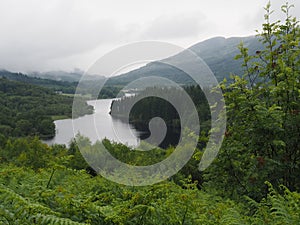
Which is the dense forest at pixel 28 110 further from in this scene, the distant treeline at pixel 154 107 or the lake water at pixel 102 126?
the lake water at pixel 102 126

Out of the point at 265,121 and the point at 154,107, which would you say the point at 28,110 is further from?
the point at 265,121

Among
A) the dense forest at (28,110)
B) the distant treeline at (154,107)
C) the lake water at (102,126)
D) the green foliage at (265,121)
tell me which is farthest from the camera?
the dense forest at (28,110)

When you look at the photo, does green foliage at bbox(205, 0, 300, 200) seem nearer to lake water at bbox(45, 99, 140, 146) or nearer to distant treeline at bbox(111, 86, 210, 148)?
distant treeline at bbox(111, 86, 210, 148)

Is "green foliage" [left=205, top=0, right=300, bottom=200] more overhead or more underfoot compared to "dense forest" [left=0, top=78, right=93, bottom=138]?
more overhead

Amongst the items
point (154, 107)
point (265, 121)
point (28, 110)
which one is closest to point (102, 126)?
point (265, 121)

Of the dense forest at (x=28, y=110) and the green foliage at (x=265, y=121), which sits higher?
the green foliage at (x=265, y=121)

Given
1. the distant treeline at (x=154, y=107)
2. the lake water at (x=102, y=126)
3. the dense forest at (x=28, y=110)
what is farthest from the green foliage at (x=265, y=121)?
the dense forest at (x=28, y=110)

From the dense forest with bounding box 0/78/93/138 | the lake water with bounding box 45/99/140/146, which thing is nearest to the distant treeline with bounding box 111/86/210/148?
the lake water with bounding box 45/99/140/146

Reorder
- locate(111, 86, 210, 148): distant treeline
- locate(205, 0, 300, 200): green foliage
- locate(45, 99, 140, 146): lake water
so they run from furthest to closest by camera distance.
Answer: locate(45, 99, 140, 146): lake water
locate(111, 86, 210, 148): distant treeline
locate(205, 0, 300, 200): green foliage

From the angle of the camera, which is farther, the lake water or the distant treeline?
the lake water

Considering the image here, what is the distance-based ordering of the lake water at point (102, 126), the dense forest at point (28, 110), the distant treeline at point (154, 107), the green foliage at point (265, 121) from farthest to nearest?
the dense forest at point (28, 110) → the lake water at point (102, 126) → the distant treeline at point (154, 107) → the green foliage at point (265, 121)

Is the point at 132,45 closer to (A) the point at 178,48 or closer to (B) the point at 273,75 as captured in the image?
(A) the point at 178,48

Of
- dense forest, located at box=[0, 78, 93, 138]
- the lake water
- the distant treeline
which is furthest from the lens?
dense forest, located at box=[0, 78, 93, 138]

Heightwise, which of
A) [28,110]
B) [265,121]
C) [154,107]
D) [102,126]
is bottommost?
[28,110]
